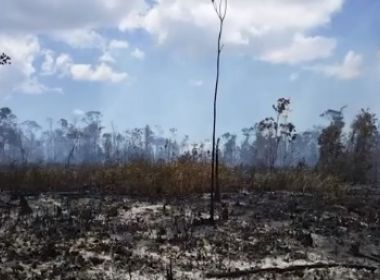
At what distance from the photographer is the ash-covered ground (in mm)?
9008

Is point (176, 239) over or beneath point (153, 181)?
beneath

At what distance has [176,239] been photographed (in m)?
10.5

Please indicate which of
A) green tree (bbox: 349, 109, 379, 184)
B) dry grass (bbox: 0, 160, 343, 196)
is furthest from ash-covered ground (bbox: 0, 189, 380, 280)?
green tree (bbox: 349, 109, 379, 184)

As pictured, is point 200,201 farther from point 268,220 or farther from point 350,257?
point 350,257

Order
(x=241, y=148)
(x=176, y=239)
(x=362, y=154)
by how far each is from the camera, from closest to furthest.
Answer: (x=176, y=239) < (x=362, y=154) < (x=241, y=148)

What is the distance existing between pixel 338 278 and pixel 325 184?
9.05 meters

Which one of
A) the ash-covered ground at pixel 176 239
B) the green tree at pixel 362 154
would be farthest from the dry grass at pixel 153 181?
the green tree at pixel 362 154

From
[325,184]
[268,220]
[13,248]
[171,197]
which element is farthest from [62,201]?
[325,184]

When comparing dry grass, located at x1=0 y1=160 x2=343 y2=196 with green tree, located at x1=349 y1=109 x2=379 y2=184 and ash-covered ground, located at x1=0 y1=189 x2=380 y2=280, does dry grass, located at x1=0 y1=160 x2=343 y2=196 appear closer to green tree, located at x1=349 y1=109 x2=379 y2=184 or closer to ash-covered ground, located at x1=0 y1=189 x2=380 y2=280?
ash-covered ground, located at x1=0 y1=189 x2=380 y2=280

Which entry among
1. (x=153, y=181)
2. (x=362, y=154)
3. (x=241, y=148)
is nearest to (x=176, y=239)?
(x=153, y=181)

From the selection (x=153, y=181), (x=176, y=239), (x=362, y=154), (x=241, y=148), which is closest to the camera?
(x=176, y=239)

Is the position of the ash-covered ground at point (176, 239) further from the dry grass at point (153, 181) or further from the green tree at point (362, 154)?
the green tree at point (362, 154)

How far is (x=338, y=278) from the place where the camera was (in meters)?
9.30

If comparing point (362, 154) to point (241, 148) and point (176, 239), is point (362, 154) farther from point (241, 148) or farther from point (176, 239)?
point (241, 148)
